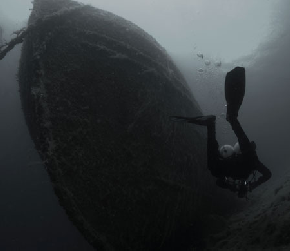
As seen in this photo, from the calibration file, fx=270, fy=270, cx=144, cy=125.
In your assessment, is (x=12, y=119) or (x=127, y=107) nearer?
(x=127, y=107)

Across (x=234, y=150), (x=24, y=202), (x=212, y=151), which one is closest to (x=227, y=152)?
(x=234, y=150)

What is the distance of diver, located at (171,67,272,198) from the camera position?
12.7 feet

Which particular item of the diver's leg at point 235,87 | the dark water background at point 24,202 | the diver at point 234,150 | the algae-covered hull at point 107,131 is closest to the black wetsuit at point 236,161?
the diver at point 234,150

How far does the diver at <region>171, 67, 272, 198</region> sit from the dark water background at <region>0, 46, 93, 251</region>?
32.4ft

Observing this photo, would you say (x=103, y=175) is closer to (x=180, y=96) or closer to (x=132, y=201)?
(x=132, y=201)

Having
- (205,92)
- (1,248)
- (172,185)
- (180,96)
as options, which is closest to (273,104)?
(205,92)

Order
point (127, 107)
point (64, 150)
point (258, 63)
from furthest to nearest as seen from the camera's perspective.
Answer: point (258, 63), point (127, 107), point (64, 150)

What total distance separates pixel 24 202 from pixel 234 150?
1242 centimetres

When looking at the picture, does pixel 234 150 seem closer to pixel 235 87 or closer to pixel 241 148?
pixel 241 148

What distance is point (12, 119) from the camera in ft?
51.9

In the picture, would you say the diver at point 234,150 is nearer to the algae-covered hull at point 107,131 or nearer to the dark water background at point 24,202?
the algae-covered hull at point 107,131

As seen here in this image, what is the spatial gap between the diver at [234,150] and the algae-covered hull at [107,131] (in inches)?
25.1

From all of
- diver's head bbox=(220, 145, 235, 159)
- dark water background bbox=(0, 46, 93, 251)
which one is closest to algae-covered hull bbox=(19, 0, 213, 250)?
diver's head bbox=(220, 145, 235, 159)

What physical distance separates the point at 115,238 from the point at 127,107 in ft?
6.05
